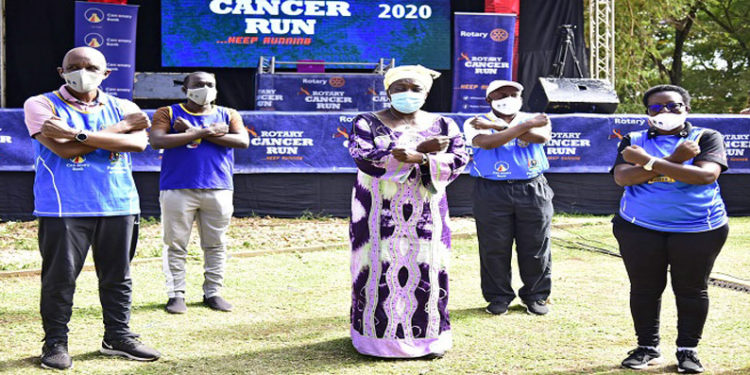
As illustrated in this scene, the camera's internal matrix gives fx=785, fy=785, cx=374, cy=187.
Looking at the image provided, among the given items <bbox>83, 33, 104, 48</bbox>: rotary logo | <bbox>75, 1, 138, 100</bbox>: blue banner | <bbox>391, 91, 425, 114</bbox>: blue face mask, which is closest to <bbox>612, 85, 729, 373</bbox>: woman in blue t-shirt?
<bbox>391, 91, 425, 114</bbox>: blue face mask

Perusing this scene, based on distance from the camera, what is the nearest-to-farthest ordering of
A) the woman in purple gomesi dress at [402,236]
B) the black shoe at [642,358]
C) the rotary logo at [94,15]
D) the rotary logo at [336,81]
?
the black shoe at [642,358] < the woman in purple gomesi dress at [402,236] < the rotary logo at [94,15] < the rotary logo at [336,81]

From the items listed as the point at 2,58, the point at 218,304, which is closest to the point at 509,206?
the point at 218,304

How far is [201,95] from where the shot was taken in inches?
253

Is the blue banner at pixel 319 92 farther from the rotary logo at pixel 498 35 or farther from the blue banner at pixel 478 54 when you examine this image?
the rotary logo at pixel 498 35

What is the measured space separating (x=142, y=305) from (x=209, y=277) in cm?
62

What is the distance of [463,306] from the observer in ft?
22.5

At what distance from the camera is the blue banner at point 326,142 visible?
10812 millimetres

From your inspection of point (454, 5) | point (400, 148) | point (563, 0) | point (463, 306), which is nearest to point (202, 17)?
point (454, 5)

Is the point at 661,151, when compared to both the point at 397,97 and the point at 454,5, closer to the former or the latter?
the point at 397,97

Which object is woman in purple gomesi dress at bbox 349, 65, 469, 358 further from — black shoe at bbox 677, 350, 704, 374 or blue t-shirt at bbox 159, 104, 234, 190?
blue t-shirt at bbox 159, 104, 234, 190

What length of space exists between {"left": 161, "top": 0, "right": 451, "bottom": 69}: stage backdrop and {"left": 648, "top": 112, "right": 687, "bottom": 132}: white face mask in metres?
11.8

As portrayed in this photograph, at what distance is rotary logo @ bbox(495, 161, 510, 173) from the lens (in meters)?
6.54

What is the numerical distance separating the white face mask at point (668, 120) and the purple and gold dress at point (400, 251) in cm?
124

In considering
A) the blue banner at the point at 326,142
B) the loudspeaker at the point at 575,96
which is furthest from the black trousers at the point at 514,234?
the loudspeaker at the point at 575,96
